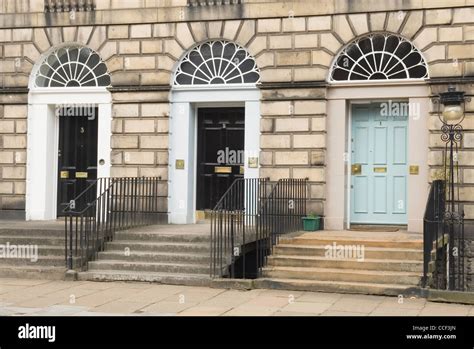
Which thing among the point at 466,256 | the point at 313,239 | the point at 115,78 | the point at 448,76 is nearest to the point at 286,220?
the point at 313,239

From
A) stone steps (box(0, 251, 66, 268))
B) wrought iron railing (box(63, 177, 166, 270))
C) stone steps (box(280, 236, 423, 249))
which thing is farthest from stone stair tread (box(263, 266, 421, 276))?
stone steps (box(0, 251, 66, 268))

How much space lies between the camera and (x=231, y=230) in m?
11.4

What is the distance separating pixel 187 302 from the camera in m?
9.77

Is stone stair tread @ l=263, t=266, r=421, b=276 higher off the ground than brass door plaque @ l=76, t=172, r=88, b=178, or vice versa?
brass door plaque @ l=76, t=172, r=88, b=178

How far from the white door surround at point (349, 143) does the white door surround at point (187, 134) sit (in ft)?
5.66

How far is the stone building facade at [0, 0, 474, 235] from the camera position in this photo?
1336 cm

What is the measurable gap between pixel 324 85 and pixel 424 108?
6.60ft

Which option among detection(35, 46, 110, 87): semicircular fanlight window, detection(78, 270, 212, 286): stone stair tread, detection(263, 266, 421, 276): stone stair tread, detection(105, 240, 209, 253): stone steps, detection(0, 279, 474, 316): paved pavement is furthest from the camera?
detection(35, 46, 110, 87): semicircular fanlight window

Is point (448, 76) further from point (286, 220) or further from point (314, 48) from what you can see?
point (286, 220)

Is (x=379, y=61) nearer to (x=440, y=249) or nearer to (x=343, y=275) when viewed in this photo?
(x=440, y=249)

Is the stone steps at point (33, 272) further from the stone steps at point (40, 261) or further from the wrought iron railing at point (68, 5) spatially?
the wrought iron railing at point (68, 5)

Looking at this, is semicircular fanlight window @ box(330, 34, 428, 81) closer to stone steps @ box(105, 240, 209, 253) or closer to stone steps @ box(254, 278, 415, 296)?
stone steps @ box(105, 240, 209, 253)

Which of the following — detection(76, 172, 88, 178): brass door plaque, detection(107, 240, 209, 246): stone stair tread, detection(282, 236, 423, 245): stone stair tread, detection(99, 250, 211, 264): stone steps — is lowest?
detection(99, 250, 211, 264): stone steps

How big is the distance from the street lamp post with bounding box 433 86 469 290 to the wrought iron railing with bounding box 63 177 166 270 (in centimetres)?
586
